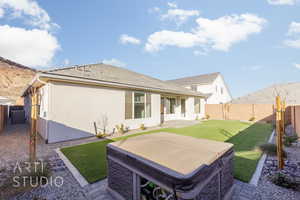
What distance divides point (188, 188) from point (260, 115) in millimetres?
15938

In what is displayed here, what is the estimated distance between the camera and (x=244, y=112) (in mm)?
14141

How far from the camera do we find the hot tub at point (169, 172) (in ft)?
4.75

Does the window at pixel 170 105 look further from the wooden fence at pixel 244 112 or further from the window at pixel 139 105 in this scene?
the wooden fence at pixel 244 112

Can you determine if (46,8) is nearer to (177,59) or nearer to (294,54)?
(177,59)

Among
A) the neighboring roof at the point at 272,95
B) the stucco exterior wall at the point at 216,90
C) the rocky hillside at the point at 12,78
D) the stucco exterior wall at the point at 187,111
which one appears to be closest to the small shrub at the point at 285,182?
the stucco exterior wall at the point at 187,111

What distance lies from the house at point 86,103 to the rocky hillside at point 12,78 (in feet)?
53.5

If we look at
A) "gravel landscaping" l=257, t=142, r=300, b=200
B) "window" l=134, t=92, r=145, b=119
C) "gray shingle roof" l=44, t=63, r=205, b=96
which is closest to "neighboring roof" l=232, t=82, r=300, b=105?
"gray shingle roof" l=44, t=63, r=205, b=96

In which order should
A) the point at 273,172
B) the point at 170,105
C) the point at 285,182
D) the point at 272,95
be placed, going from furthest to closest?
1. the point at 272,95
2. the point at 170,105
3. the point at 273,172
4. the point at 285,182

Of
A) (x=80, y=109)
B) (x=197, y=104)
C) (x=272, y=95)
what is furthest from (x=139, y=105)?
(x=272, y=95)

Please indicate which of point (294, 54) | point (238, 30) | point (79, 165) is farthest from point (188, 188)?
point (294, 54)

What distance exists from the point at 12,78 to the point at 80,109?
2009 centimetres

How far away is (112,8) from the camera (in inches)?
340

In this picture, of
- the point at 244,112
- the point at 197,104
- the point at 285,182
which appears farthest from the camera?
the point at 197,104

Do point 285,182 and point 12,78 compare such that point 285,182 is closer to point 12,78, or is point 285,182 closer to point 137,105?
point 137,105
